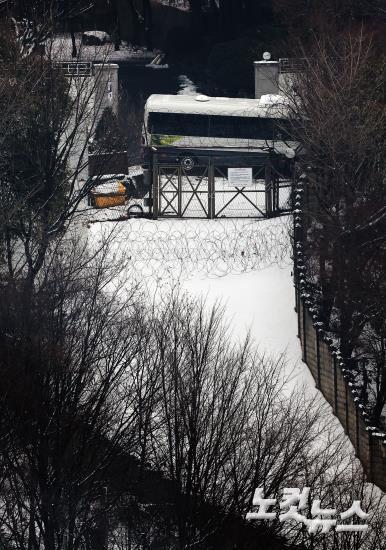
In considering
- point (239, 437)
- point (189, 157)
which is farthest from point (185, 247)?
point (239, 437)

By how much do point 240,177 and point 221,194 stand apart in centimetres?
182

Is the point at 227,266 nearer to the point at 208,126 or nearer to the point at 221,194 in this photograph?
the point at 221,194

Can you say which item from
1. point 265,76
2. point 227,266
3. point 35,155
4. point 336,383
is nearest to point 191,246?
point 227,266

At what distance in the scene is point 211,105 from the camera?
4544cm

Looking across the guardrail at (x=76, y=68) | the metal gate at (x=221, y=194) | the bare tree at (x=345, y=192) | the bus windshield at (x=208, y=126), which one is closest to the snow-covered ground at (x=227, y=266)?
the metal gate at (x=221, y=194)

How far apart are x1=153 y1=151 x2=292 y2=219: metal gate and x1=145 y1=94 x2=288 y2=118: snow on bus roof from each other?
4.62 meters

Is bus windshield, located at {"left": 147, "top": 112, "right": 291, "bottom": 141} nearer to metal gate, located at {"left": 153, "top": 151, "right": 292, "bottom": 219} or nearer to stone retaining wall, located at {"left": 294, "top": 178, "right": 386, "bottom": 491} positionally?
metal gate, located at {"left": 153, "top": 151, "right": 292, "bottom": 219}

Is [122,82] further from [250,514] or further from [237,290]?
[250,514]

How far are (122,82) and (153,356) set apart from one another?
101 feet

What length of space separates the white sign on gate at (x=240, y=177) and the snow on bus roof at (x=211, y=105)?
688cm

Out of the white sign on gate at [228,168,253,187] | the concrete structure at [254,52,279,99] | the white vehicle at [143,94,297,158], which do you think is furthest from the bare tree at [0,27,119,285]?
the concrete structure at [254,52,279,99]

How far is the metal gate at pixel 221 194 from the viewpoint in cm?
3666

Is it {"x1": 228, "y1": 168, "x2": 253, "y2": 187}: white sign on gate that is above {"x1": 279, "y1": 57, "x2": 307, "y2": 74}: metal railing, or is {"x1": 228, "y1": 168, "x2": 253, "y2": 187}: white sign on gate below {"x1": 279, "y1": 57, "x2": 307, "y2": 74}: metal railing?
below

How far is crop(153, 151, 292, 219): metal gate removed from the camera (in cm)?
3666
